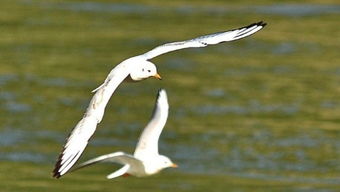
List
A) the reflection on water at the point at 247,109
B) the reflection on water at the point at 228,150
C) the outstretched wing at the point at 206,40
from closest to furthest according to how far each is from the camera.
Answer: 1. the outstretched wing at the point at 206,40
2. the reflection on water at the point at 228,150
3. the reflection on water at the point at 247,109

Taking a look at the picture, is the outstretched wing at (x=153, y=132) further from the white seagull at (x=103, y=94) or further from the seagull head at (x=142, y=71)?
the seagull head at (x=142, y=71)

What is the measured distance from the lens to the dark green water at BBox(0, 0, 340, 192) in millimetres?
20781

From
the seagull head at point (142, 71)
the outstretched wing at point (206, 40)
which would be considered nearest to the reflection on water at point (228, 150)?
the outstretched wing at point (206, 40)

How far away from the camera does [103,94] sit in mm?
12062

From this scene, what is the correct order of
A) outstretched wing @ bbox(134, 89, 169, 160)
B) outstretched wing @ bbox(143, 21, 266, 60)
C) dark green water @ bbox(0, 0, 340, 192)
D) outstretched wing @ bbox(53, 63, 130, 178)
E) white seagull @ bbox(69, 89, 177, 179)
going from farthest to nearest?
dark green water @ bbox(0, 0, 340, 192) → outstretched wing @ bbox(134, 89, 169, 160) → white seagull @ bbox(69, 89, 177, 179) → outstretched wing @ bbox(143, 21, 266, 60) → outstretched wing @ bbox(53, 63, 130, 178)

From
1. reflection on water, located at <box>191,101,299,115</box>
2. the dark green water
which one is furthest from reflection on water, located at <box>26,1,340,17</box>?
reflection on water, located at <box>191,101,299,115</box>

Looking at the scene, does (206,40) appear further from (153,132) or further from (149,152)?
(149,152)

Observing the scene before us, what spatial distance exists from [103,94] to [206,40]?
167cm

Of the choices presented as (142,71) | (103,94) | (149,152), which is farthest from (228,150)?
(103,94)

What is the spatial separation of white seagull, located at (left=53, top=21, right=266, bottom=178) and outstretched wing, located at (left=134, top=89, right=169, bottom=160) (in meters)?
2.99

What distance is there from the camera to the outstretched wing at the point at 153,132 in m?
16.3

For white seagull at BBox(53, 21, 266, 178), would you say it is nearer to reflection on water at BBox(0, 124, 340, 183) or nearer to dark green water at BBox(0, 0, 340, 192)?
dark green water at BBox(0, 0, 340, 192)

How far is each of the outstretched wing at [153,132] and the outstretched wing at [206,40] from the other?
117 inches

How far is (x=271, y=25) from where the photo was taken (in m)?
31.7
